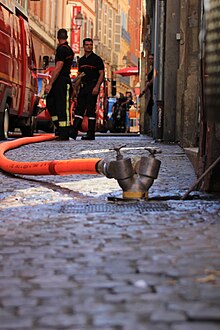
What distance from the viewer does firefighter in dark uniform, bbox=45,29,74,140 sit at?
1587 cm

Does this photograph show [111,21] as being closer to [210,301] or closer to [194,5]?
[194,5]

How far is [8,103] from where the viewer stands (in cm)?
1728

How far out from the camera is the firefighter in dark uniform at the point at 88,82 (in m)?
16.7

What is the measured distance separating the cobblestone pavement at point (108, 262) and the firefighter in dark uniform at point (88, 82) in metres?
10.6

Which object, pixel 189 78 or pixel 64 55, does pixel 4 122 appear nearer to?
pixel 64 55

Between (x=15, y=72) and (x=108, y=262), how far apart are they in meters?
14.4

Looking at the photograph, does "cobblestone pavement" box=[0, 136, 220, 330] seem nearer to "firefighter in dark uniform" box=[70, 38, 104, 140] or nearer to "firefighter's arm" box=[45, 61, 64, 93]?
"firefighter's arm" box=[45, 61, 64, 93]

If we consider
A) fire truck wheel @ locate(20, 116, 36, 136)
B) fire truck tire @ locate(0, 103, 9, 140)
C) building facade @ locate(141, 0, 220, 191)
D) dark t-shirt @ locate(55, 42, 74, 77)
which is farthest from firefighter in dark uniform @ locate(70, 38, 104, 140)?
fire truck wheel @ locate(20, 116, 36, 136)

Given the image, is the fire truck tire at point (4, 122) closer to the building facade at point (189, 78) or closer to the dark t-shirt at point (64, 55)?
the dark t-shirt at point (64, 55)

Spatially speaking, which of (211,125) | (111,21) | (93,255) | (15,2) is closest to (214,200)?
(211,125)

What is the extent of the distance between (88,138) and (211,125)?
1147 centimetres

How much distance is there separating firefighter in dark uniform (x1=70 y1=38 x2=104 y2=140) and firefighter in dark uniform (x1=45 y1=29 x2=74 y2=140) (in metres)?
0.66

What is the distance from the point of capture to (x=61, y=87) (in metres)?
16.0

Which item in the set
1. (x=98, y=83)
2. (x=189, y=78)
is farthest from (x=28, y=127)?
(x=189, y=78)
